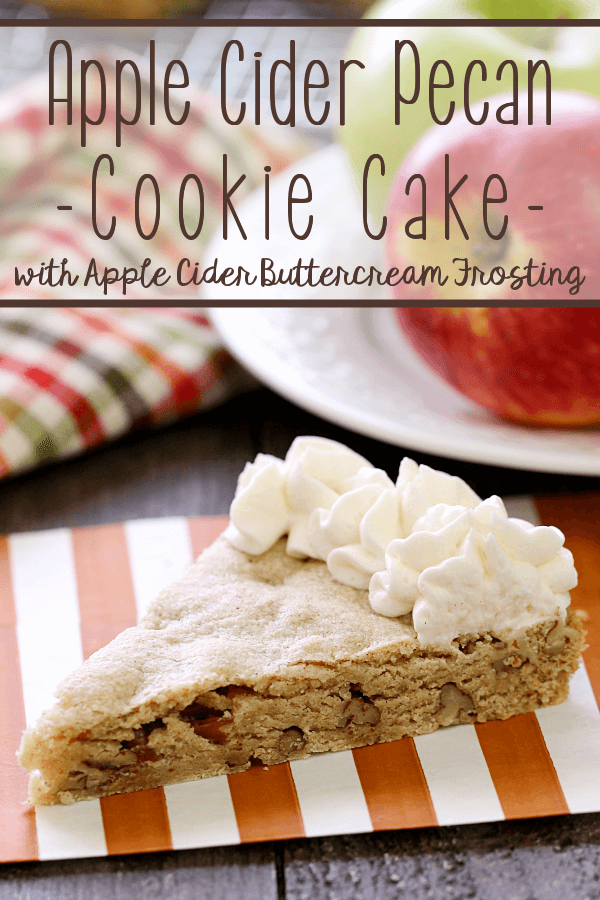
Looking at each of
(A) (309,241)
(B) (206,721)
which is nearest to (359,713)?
(B) (206,721)

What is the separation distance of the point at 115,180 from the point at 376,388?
100cm

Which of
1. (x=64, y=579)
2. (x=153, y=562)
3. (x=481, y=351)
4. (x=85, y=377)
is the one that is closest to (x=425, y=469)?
(x=481, y=351)

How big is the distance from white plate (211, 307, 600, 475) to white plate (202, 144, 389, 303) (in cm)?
5

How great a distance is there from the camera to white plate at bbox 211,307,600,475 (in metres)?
1.50

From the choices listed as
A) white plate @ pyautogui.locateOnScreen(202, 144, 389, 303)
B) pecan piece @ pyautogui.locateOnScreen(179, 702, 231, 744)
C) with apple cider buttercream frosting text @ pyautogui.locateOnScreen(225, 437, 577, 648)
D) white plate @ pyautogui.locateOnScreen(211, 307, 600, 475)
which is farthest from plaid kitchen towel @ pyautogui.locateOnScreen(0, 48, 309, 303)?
pecan piece @ pyautogui.locateOnScreen(179, 702, 231, 744)

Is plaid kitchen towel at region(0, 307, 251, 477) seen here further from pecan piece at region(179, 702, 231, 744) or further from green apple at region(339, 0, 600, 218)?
pecan piece at region(179, 702, 231, 744)

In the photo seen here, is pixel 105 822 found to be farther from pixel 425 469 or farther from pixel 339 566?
pixel 425 469

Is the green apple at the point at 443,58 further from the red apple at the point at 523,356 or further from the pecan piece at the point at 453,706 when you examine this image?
the pecan piece at the point at 453,706

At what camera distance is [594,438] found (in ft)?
5.16

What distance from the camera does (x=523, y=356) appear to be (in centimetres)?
154

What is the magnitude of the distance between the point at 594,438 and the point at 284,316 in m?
0.64

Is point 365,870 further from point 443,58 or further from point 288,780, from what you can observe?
point 443,58

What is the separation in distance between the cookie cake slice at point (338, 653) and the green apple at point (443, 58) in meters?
0.80

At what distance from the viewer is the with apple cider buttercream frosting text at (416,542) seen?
1.18 meters
